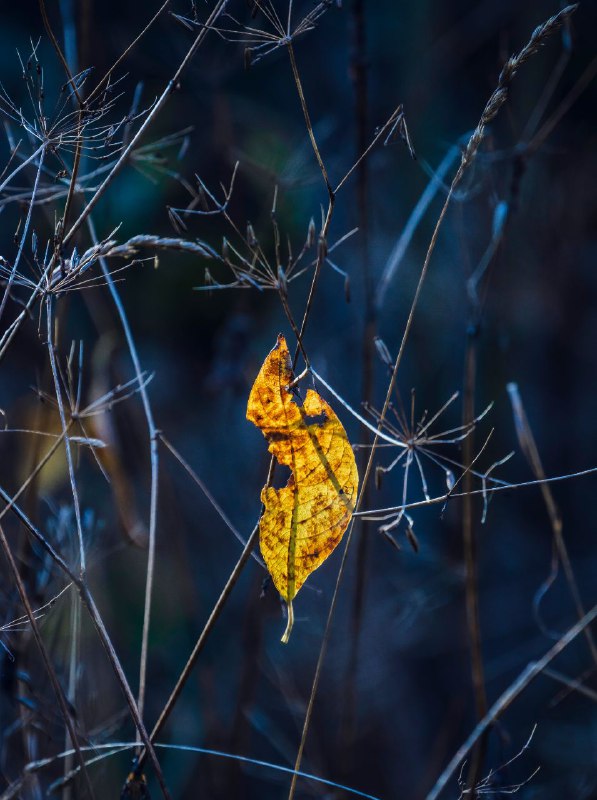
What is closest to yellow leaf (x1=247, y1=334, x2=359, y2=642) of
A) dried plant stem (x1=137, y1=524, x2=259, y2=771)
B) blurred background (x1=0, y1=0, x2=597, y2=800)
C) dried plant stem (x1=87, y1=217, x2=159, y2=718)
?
dried plant stem (x1=137, y1=524, x2=259, y2=771)

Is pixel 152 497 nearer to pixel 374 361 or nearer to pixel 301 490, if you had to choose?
pixel 301 490

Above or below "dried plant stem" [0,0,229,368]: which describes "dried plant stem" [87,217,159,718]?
below

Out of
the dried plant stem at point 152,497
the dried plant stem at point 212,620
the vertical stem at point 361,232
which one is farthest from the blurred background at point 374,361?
the dried plant stem at point 212,620

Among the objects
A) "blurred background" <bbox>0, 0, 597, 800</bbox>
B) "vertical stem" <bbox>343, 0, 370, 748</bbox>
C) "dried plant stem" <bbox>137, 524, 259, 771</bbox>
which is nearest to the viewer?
"dried plant stem" <bbox>137, 524, 259, 771</bbox>

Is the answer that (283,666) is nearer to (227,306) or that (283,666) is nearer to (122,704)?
(122,704)

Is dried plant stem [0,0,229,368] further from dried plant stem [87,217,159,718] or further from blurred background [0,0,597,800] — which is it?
blurred background [0,0,597,800]

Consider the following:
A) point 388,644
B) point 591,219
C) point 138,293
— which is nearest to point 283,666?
point 388,644
